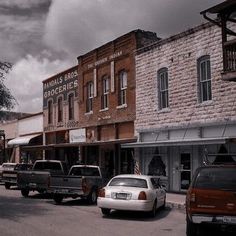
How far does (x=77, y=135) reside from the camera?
3359 centimetres

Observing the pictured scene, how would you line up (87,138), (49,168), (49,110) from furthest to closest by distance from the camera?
(49,110) < (87,138) < (49,168)

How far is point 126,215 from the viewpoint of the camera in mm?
15398

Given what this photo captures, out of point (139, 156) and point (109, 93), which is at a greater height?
point (109, 93)

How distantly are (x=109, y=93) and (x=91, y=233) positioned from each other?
18.4 m

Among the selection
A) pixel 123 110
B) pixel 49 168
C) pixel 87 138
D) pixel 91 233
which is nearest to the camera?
pixel 91 233

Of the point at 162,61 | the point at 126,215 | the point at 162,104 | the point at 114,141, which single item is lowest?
the point at 126,215

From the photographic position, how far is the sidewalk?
18234 mm

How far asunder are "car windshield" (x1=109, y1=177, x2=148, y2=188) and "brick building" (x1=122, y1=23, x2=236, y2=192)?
4.34 metres

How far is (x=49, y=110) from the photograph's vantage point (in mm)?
39156

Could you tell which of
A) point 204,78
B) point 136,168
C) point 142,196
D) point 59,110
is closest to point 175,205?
point 142,196

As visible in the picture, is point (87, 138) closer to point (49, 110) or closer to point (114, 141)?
point (114, 141)

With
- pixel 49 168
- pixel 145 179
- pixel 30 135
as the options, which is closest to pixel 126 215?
pixel 145 179

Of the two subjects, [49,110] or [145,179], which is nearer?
[145,179]

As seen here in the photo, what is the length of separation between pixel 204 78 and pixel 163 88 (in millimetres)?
3184
